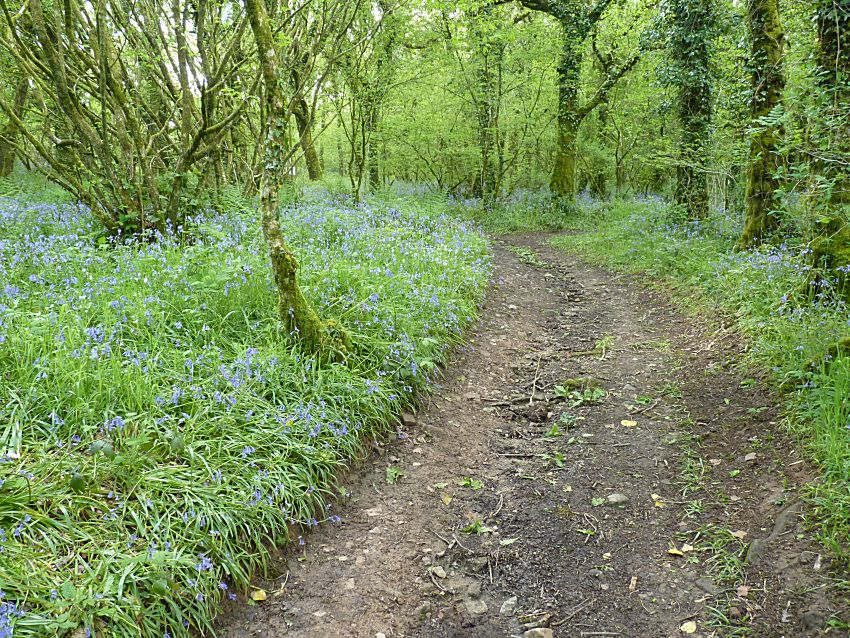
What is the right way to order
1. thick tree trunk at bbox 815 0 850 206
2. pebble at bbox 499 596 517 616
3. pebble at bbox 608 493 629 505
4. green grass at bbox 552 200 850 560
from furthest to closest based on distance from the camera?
thick tree trunk at bbox 815 0 850 206 → pebble at bbox 608 493 629 505 → green grass at bbox 552 200 850 560 → pebble at bbox 499 596 517 616

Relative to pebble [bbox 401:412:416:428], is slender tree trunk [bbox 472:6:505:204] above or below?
above

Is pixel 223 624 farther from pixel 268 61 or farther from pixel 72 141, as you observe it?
pixel 72 141

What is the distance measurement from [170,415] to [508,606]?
2434 millimetres

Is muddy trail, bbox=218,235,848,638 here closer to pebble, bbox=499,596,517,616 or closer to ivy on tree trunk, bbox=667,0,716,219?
pebble, bbox=499,596,517,616

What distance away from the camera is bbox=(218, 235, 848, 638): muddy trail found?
2.92 metres

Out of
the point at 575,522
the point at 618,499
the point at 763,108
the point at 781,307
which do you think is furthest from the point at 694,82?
the point at 575,522

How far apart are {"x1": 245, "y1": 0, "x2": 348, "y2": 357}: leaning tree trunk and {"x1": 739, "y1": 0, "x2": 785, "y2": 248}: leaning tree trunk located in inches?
239

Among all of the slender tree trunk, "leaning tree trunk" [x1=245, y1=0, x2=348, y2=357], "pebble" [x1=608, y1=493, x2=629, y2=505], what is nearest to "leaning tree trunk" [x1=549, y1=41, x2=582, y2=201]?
the slender tree trunk

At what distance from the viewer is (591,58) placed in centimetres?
1778

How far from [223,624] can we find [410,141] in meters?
15.4

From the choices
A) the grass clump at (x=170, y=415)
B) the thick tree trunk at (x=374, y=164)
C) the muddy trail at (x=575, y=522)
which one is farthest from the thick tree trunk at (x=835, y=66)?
the thick tree trunk at (x=374, y=164)

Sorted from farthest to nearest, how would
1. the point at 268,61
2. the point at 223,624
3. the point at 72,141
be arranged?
1. the point at 72,141
2. the point at 268,61
3. the point at 223,624

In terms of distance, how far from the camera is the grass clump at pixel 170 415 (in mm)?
2668

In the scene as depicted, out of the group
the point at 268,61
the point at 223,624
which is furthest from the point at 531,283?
the point at 223,624
